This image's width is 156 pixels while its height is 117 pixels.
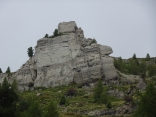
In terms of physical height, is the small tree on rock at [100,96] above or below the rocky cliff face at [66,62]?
below

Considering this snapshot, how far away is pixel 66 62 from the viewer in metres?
117

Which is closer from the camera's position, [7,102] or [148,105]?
[7,102]

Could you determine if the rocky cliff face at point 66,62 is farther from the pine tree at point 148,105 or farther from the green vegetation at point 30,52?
the pine tree at point 148,105

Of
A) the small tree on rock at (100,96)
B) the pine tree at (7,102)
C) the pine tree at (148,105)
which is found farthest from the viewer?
the small tree on rock at (100,96)

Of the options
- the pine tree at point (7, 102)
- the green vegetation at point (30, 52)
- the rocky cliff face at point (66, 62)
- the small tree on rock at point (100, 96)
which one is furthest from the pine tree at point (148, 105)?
the green vegetation at point (30, 52)

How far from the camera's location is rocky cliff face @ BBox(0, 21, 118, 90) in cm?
11044

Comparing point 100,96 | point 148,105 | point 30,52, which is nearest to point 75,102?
point 100,96

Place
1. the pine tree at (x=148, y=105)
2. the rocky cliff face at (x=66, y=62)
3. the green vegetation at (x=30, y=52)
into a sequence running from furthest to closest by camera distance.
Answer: the green vegetation at (x=30, y=52) < the rocky cliff face at (x=66, y=62) < the pine tree at (x=148, y=105)

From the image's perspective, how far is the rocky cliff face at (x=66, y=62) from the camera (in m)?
110

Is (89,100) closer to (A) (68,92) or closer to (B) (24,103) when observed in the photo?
(A) (68,92)

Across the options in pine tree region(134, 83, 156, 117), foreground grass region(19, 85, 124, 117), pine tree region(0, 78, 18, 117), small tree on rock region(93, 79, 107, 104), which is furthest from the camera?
small tree on rock region(93, 79, 107, 104)

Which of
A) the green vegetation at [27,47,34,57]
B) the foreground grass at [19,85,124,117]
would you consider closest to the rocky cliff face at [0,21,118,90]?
the green vegetation at [27,47,34,57]

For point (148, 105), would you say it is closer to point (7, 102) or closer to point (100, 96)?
point (7, 102)

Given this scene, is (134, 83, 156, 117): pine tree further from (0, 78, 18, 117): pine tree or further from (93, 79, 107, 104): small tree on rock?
(93, 79, 107, 104): small tree on rock
